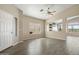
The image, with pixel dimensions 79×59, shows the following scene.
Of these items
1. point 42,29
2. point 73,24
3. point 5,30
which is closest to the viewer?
point 73,24

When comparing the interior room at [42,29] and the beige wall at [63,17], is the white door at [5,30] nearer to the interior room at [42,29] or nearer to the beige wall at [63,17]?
the interior room at [42,29]

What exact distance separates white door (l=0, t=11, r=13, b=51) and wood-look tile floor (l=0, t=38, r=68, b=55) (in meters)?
0.29

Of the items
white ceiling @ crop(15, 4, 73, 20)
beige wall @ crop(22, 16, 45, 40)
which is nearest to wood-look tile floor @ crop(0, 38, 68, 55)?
beige wall @ crop(22, 16, 45, 40)

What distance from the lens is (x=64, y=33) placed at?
10.6 feet

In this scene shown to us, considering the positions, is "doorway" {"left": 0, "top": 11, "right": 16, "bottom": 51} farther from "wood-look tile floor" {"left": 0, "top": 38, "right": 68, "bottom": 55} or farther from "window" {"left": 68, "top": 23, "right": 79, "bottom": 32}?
"window" {"left": 68, "top": 23, "right": 79, "bottom": 32}

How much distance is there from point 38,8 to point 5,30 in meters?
1.30

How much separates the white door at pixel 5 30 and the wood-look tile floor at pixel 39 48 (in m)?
0.29

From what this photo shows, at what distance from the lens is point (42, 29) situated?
11.1 ft

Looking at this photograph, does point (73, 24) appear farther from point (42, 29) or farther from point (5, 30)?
point (5, 30)

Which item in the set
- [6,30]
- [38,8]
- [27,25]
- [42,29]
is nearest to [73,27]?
[42,29]

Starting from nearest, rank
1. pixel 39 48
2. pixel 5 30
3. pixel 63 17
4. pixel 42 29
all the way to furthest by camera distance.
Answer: pixel 39 48 < pixel 63 17 < pixel 42 29 < pixel 5 30
